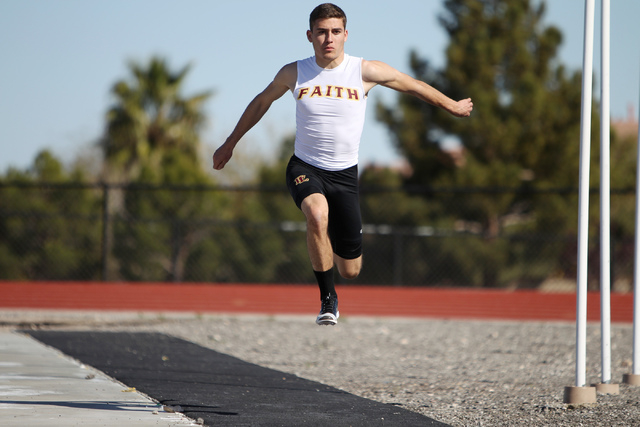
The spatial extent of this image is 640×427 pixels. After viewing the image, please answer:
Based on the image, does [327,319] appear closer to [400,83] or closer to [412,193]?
[400,83]

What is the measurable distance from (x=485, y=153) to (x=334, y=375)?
20.2 metres

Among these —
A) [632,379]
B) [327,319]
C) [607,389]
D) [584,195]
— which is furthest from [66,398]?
[632,379]

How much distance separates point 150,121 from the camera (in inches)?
1182

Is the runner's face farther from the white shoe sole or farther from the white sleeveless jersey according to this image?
the white shoe sole

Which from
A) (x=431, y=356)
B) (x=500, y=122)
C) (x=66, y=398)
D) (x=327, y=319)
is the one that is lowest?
(x=431, y=356)

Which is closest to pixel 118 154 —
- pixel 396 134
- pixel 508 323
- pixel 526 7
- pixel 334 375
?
pixel 396 134

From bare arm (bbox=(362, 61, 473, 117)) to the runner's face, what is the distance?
292 millimetres

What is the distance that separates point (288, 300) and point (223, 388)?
8.60m

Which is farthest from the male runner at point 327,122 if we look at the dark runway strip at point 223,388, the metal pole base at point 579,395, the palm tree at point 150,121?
the palm tree at point 150,121

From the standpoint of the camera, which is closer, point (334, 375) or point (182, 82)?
point (334, 375)

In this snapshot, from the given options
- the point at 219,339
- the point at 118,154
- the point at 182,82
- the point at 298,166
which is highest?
the point at 182,82

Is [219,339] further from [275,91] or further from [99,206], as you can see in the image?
[99,206]

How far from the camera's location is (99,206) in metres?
21.0

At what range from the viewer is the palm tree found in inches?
1155
